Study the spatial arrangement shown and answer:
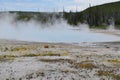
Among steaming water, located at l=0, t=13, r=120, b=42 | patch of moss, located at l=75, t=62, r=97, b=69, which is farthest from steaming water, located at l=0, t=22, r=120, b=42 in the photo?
patch of moss, located at l=75, t=62, r=97, b=69

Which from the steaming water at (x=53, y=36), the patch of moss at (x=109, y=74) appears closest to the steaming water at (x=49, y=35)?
the steaming water at (x=53, y=36)

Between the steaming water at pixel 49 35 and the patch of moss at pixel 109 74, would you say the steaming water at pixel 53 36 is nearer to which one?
the steaming water at pixel 49 35

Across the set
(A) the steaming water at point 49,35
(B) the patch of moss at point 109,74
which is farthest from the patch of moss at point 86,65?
(A) the steaming water at point 49,35

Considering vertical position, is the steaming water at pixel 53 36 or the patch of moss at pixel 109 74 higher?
the patch of moss at pixel 109 74

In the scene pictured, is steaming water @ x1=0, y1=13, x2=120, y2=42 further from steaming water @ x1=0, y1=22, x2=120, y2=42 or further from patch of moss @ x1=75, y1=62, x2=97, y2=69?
patch of moss @ x1=75, y1=62, x2=97, y2=69

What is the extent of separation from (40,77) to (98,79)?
4.25m

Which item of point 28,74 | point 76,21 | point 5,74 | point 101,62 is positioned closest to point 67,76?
point 28,74

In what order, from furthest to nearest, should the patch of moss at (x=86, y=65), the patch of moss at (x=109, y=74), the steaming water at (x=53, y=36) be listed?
the steaming water at (x=53, y=36) → the patch of moss at (x=86, y=65) → the patch of moss at (x=109, y=74)

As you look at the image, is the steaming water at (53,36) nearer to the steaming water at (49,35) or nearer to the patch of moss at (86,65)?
the steaming water at (49,35)

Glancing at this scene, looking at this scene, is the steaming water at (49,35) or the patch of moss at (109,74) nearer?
the patch of moss at (109,74)

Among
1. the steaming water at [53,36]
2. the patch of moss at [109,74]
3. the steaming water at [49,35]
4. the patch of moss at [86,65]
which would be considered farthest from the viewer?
the steaming water at [49,35]

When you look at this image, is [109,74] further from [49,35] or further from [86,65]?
[49,35]

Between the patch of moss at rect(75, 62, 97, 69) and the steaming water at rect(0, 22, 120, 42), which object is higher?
the patch of moss at rect(75, 62, 97, 69)

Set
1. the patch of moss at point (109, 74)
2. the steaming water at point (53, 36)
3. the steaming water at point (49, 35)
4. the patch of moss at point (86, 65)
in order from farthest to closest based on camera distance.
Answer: the steaming water at point (49, 35) → the steaming water at point (53, 36) → the patch of moss at point (86, 65) → the patch of moss at point (109, 74)
